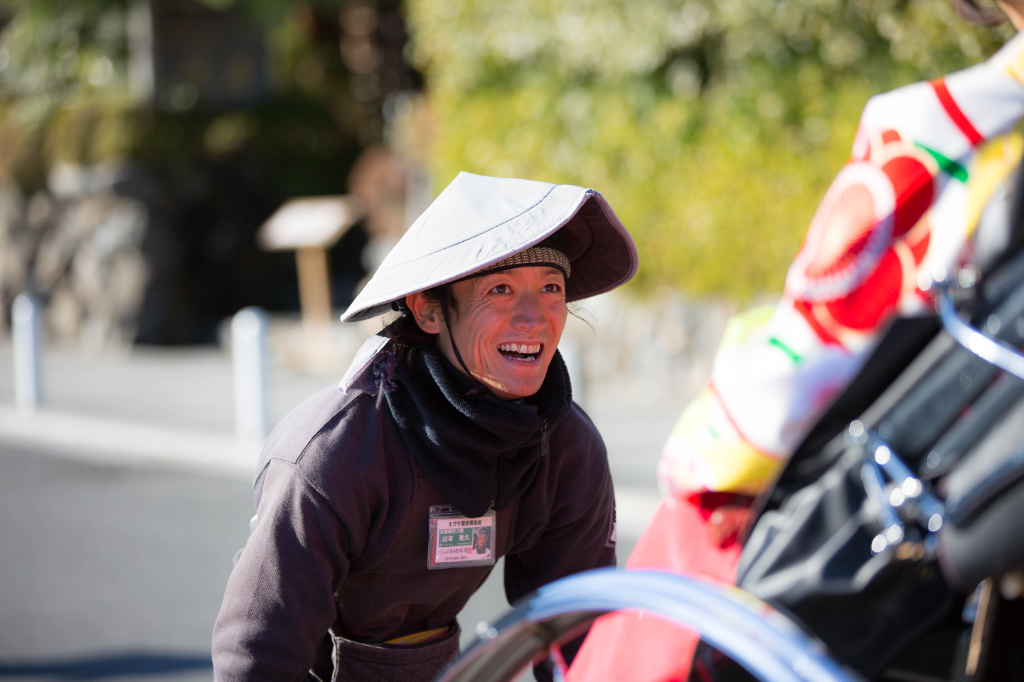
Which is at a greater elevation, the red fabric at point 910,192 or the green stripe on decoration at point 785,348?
the red fabric at point 910,192

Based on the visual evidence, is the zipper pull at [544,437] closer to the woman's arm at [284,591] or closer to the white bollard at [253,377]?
the woman's arm at [284,591]

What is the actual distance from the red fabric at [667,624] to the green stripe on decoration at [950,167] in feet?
1.74

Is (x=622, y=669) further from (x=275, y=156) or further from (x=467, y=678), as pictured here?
(x=275, y=156)

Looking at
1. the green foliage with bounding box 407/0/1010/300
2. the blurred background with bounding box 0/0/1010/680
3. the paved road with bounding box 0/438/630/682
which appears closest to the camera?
the paved road with bounding box 0/438/630/682

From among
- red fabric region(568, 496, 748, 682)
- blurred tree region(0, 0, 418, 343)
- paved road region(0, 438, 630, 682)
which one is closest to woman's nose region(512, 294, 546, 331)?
red fabric region(568, 496, 748, 682)

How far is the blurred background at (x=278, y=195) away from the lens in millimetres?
5871

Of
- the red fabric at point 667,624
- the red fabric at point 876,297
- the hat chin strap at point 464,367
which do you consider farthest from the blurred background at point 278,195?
the red fabric at point 876,297

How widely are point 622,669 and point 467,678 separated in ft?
0.74

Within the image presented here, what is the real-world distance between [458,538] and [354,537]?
204 millimetres

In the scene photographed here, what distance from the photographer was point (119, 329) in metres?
14.1

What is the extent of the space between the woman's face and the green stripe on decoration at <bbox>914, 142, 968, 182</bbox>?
2.50 ft

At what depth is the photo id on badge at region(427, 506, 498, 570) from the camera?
1758 millimetres

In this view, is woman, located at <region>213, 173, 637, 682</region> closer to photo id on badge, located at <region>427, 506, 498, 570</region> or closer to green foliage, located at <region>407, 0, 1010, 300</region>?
photo id on badge, located at <region>427, 506, 498, 570</region>

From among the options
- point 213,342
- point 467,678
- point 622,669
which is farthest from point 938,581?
point 213,342
